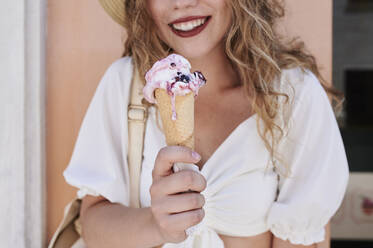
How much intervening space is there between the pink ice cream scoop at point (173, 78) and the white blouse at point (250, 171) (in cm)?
53

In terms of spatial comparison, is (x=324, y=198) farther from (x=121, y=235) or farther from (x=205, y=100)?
(x=121, y=235)

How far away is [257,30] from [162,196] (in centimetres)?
90

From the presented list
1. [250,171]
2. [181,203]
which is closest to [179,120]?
[181,203]

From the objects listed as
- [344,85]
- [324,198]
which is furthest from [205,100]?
[344,85]

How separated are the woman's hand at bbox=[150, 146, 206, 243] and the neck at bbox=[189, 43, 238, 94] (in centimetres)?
81

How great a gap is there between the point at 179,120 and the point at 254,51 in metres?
0.71

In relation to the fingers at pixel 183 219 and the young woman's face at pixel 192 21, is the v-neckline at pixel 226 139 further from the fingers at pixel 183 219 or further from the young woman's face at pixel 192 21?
the fingers at pixel 183 219

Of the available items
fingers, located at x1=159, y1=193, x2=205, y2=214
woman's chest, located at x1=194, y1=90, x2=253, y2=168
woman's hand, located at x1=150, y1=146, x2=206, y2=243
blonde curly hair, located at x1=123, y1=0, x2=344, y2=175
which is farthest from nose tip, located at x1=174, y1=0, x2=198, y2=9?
fingers, located at x1=159, y1=193, x2=205, y2=214

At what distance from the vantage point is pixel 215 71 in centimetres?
208

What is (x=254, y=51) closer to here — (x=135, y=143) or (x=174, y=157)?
(x=135, y=143)

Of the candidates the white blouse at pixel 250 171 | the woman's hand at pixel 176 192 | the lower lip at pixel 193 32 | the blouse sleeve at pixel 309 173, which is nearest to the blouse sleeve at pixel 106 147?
the white blouse at pixel 250 171

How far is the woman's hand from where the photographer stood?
128cm

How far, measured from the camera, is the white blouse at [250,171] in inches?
71.3

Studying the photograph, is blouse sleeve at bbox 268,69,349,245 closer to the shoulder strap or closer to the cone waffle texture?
the shoulder strap
